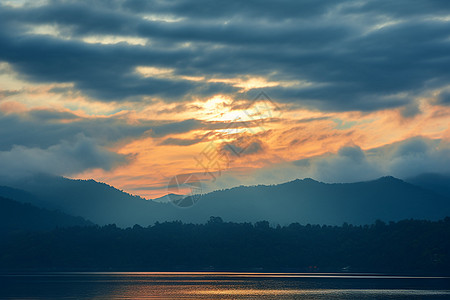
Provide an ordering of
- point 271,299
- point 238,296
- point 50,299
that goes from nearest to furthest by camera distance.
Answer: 1. point 50,299
2. point 271,299
3. point 238,296

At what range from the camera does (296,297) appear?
187625 millimetres

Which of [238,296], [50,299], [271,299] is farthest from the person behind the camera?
[238,296]

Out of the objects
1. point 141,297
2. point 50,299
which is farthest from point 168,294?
point 50,299

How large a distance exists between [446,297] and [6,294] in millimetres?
143529

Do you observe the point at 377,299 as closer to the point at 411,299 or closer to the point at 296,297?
the point at 411,299

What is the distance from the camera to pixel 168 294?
199m

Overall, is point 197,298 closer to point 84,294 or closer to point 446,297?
point 84,294

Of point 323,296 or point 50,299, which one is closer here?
point 50,299

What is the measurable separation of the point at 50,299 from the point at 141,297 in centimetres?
2985

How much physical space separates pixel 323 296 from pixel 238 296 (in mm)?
29182

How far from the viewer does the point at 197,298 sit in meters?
182

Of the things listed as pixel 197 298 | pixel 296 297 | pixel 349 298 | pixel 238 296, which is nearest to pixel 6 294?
pixel 197 298

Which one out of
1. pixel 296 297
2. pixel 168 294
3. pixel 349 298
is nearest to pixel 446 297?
pixel 349 298

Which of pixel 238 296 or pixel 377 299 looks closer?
pixel 377 299
